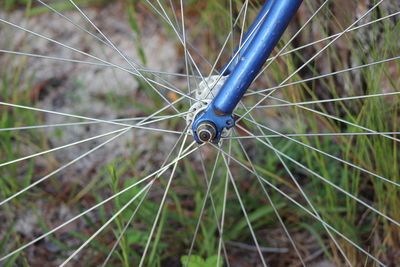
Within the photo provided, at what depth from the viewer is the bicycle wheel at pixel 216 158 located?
1.38 m

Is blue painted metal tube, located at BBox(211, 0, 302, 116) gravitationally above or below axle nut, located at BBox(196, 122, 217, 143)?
above

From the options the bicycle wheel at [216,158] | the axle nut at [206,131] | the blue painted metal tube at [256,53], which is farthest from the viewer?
the bicycle wheel at [216,158]

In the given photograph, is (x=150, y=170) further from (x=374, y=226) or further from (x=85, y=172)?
(x=374, y=226)

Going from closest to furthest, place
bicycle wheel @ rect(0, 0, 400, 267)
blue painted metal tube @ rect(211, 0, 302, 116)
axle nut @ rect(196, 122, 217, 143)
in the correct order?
blue painted metal tube @ rect(211, 0, 302, 116)
axle nut @ rect(196, 122, 217, 143)
bicycle wheel @ rect(0, 0, 400, 267)

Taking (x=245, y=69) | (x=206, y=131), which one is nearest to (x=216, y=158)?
(x=206, y=131)

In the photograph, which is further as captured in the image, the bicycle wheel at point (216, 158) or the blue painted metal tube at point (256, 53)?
the bicycle wheel at point (216, 158)

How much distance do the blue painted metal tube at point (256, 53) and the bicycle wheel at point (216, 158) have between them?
0.09 m

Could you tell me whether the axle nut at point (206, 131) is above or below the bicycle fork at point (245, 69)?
below

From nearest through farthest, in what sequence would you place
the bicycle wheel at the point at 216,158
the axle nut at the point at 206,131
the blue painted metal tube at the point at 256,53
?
1. the blue painted metal tube at the point at 256,53
2. the axle nut at the point at 206,131
3. the bicycle wheel at the point at 216,158

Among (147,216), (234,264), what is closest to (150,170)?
(147,216)

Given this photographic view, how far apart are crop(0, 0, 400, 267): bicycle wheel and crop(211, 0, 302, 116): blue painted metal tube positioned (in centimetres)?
9

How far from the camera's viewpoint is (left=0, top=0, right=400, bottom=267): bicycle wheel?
138 cm

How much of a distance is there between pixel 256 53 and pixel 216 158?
35 centimetres

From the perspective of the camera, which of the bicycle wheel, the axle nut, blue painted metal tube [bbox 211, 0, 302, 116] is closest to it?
blue painted metal tube [bbox 211, 0, 302, 116]
